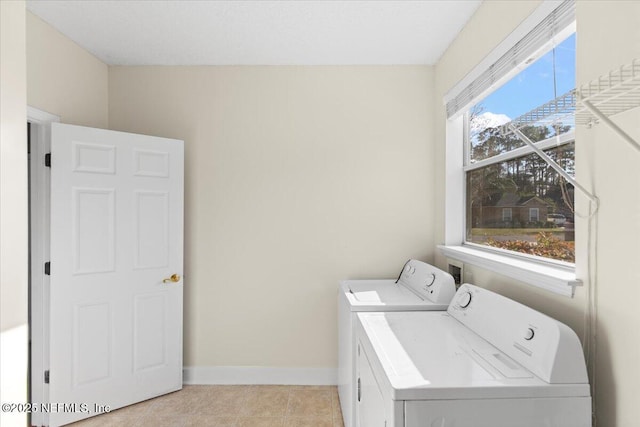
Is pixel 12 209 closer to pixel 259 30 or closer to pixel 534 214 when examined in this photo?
pixel 259 30

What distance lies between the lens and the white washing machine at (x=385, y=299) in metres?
2.00

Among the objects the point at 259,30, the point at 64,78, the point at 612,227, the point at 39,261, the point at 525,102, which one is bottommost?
the point at 39,261

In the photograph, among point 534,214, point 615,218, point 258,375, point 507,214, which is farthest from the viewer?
point 258,375

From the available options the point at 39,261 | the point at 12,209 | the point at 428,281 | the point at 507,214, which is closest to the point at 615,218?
the point at 507,214

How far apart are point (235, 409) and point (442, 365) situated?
1779 mm

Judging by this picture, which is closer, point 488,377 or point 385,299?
point 488,377

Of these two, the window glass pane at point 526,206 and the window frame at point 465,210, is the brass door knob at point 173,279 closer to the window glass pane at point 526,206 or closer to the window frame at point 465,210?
the window frame at point 465,210

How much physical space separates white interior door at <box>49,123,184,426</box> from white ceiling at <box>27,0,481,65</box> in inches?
25.8

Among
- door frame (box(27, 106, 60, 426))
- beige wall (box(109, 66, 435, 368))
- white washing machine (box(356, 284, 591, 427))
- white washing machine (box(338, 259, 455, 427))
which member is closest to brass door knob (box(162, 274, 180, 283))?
beige wall (box(109, 66, 435, 368))

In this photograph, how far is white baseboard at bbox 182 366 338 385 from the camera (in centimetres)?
283

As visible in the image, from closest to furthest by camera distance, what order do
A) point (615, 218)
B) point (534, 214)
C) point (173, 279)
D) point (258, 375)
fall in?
point (615, 218) < point (534, 214) < point (173, 279) < point (258, 375)

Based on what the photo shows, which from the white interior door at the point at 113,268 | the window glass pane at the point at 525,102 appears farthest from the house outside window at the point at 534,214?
the white interior door at the point at 113,268

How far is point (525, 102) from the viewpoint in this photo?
5.92 ft

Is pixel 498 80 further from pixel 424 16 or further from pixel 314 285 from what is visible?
pixel 314 285
